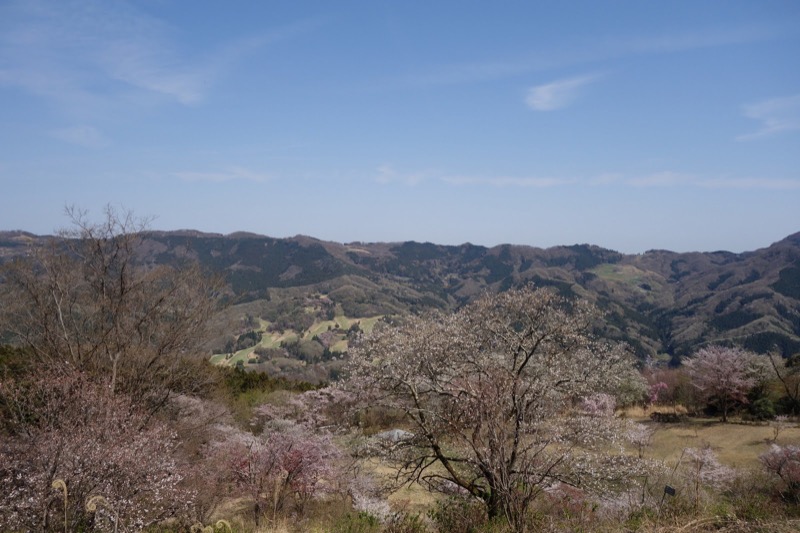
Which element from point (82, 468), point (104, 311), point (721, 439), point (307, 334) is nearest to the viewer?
point (82, 468)

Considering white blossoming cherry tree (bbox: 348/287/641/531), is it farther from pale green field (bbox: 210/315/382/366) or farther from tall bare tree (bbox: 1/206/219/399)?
pale green field (bbox: 210/315/382/366)

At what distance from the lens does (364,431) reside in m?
26.8

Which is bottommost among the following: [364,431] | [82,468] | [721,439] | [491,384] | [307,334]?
[307,334]

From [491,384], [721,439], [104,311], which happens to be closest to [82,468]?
[491,384]

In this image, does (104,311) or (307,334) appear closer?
(104,311)

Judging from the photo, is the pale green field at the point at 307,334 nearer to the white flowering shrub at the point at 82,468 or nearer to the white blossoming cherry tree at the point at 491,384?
the white blossoming cherry tree at the point at 491,384

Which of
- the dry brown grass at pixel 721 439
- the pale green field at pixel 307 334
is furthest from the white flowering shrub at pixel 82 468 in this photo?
the pale green field at pixel 307 334

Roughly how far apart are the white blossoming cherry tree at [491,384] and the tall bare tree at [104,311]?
31.9 ft

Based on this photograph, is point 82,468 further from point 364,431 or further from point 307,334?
point 307,334

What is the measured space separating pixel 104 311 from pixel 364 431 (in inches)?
594

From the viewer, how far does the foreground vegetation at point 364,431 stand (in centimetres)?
Answer: 885

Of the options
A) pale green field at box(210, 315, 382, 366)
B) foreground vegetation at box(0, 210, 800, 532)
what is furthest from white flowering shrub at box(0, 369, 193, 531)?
pale green field at box(210, 315, 382, 366)

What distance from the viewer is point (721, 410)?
28219 millimetres

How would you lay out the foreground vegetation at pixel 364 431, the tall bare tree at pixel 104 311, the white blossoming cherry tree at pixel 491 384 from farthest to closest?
1. the tall bare tree at pixel 104 311
2. the white blossoming cherry tree at pixel 491 384
3. the foreground vegetation at pixel 364 431
